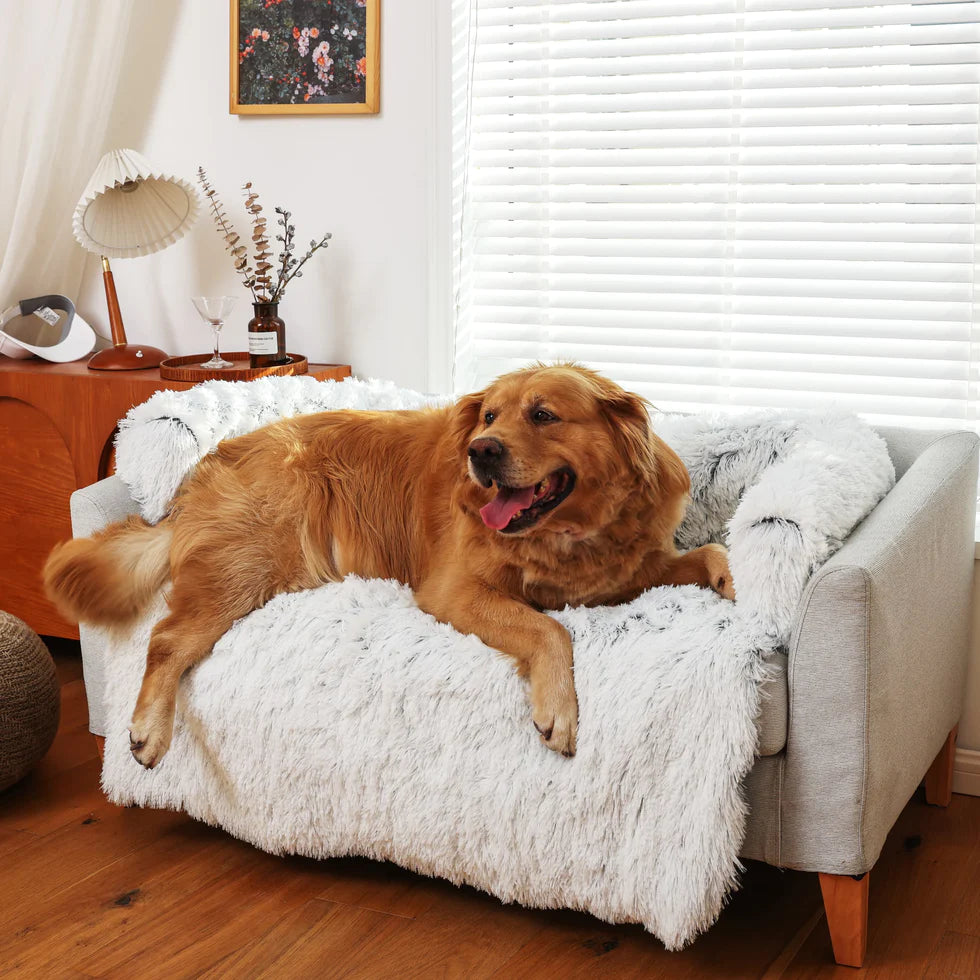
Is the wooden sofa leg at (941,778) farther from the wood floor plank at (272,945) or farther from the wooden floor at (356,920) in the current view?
the wood floor plank at (272,945)

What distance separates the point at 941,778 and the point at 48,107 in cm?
287

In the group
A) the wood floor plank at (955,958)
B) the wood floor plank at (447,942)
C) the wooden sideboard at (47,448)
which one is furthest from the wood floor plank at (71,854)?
the wood floor plank at (955,958)

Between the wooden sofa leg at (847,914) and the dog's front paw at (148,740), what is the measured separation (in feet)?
3.89

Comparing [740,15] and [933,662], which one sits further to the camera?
[740,15]

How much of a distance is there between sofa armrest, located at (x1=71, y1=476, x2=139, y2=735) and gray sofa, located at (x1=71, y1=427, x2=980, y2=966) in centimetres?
134

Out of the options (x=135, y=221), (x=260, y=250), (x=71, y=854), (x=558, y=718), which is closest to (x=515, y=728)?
(x=558, y=718)

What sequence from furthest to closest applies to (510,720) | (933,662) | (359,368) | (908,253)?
(359,368) → (908,253) → (933,662) → (510,720)

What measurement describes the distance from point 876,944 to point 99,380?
2182 mm

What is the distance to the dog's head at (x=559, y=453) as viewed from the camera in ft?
6.39

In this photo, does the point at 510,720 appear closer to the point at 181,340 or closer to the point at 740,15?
the point at 740,15

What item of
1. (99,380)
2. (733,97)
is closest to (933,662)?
(733,97)

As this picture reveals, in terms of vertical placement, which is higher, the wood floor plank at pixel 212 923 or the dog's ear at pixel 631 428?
the dog's ear at pixel 631 428

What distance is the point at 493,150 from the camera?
291 centimetres

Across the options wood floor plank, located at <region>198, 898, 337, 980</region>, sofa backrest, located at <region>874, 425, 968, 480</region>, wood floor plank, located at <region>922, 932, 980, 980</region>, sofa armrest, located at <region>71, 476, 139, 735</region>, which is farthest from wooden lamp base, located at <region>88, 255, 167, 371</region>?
wood floor plank, located at <region>922, 932, 980, 980</region>
